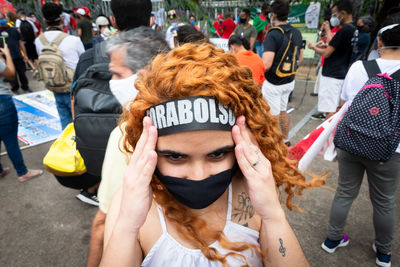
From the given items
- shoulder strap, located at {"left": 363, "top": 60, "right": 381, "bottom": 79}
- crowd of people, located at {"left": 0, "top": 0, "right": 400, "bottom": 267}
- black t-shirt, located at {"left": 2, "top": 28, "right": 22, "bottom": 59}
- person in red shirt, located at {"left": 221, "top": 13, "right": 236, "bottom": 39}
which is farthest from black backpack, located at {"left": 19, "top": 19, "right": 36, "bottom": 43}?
shoulder strap, located at {"left": 363, "top": 60, "right": 381, "bottom": 79}

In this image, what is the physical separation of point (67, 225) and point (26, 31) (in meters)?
8.20

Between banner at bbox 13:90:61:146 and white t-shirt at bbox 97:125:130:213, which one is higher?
white t-shirt at bbox 97:125:130:213

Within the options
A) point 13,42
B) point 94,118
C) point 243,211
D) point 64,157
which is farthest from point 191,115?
point 13,42

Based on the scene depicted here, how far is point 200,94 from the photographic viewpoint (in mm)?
969

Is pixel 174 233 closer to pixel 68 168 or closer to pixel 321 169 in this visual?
pixel 68 168

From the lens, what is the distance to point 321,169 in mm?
3783

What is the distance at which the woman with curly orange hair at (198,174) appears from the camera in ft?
3.19

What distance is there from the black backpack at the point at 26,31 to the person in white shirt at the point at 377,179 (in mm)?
9673

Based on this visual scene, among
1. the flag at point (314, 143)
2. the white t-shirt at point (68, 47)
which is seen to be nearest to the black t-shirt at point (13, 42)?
the white t-shirt at point (68, 47)

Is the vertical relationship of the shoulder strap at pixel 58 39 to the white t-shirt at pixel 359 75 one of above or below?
above

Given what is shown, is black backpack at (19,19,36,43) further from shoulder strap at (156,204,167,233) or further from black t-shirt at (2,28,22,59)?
shoulder strap at (156,204,167,233)

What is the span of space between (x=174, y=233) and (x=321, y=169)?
326 centimetres

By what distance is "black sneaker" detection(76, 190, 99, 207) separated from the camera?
3.14 m

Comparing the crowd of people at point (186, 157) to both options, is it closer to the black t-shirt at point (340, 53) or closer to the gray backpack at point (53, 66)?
the gray backpack at point (53, 66)
